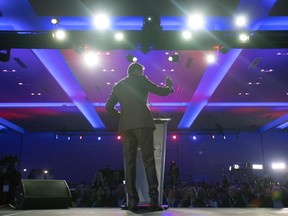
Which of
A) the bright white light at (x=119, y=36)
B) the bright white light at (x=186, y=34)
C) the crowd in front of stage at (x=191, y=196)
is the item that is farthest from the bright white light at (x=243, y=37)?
the crowd in front of stage at (x=191, y=196)

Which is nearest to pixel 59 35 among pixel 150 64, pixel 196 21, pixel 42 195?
pixel 196 21

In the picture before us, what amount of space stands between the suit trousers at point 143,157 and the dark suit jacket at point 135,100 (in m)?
0.06

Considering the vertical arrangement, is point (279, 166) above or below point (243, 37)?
below

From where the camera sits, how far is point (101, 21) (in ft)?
20.3

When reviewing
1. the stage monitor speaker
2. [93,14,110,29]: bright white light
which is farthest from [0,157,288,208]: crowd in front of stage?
[93,14,110,29]: bright white light

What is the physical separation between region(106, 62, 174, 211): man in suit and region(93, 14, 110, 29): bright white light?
3.47 metres

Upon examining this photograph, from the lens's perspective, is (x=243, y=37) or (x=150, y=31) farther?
(x=243, y=37)

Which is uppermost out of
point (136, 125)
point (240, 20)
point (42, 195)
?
point (240, 20)

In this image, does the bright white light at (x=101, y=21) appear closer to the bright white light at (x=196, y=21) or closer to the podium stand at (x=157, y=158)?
the bright white light at (x=196, y=21)

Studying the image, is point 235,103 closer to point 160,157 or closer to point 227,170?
point 227,170

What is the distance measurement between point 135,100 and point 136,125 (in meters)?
0.22

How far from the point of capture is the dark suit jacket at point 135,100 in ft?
9.09

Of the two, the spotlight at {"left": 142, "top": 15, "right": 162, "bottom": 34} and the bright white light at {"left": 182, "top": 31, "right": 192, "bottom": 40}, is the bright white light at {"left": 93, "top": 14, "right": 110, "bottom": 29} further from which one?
the bright white light at {"left": 182, "top": 31, "right": 192, "bottom": 40}

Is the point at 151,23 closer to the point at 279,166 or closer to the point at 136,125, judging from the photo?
the point at 136,125
